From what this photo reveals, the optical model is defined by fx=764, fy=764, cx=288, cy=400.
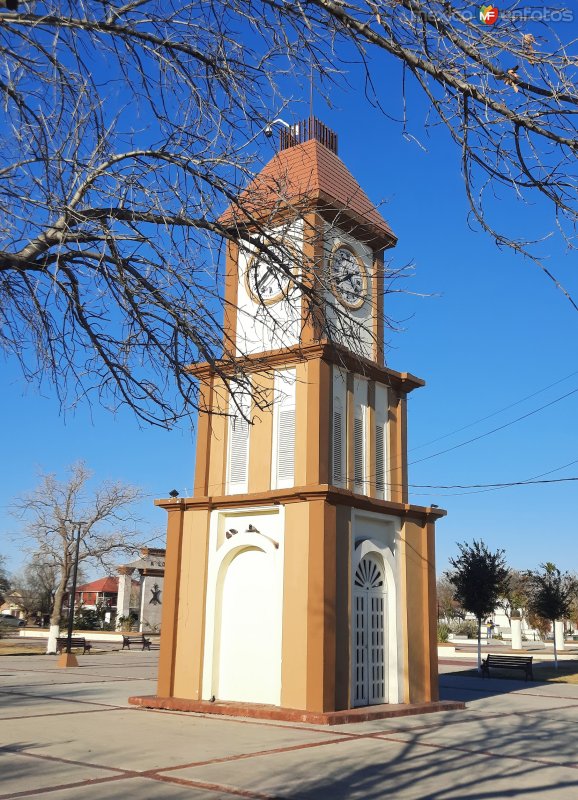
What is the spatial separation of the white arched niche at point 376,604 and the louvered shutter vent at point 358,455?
2.51ft

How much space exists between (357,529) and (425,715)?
372 cm

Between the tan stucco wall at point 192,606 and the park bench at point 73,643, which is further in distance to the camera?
the park bench at point 73,643

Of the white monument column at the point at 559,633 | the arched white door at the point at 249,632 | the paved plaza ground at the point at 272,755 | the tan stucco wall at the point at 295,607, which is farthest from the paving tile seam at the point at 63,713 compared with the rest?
the white monument column at the point at 559,633

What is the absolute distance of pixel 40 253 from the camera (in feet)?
18.3

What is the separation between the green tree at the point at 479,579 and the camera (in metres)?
31.0

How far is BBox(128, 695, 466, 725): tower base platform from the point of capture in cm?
1276

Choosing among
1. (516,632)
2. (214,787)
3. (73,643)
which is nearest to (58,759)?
(214,787)

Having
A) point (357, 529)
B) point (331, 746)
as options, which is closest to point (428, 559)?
point (357, 529)

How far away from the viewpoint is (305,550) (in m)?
13.7

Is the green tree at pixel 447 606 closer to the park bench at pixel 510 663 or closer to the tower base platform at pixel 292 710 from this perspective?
the park bench at pixel 510 663

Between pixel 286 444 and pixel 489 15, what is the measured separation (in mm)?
11126

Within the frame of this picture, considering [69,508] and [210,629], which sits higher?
[69,508]

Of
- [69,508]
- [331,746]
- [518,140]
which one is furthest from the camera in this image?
[69,508]

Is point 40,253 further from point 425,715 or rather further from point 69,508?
point 69,508
